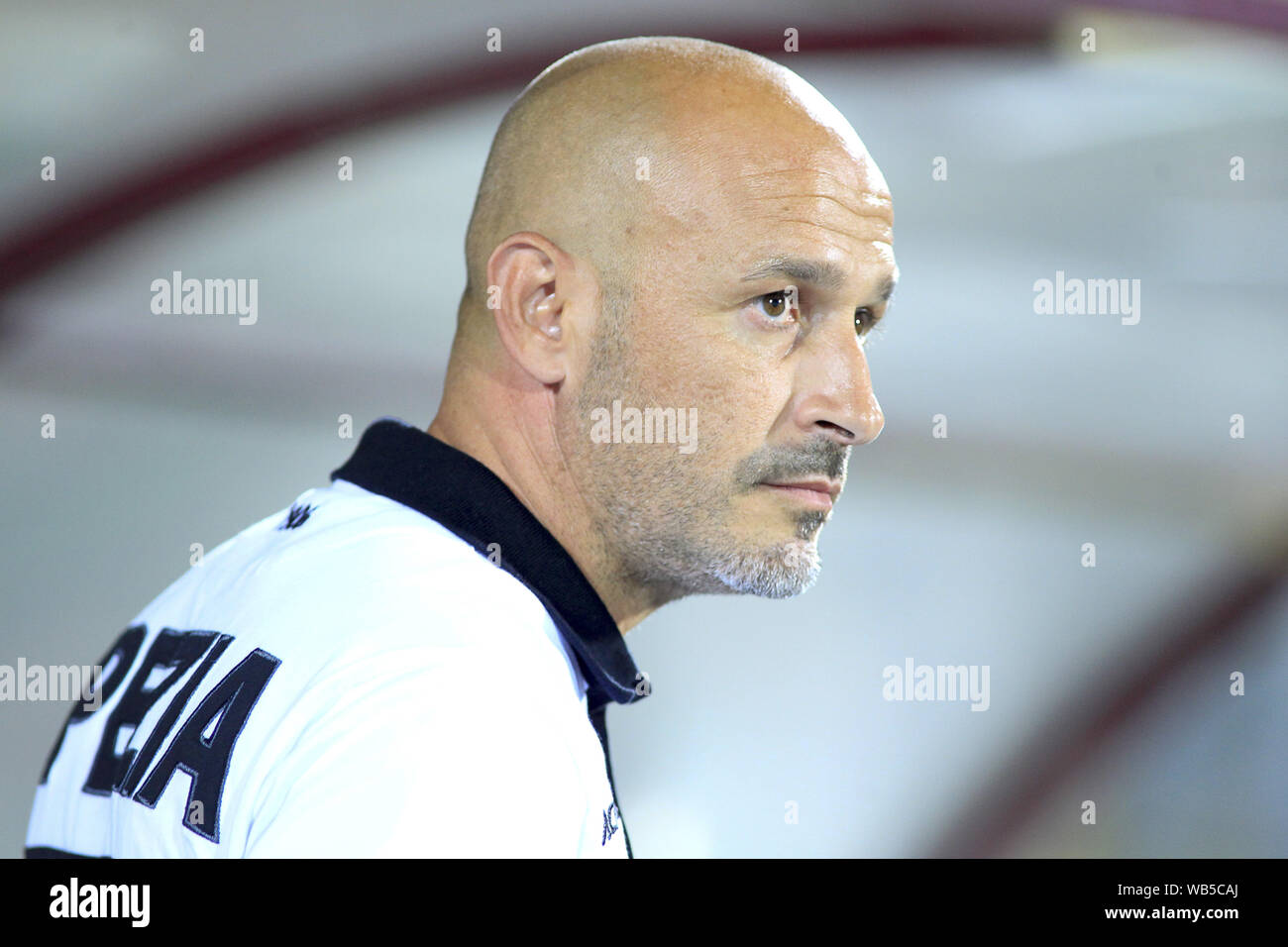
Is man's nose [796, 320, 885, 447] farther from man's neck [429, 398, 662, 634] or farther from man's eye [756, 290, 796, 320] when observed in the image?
man's neck [429, 398, 662, 634]

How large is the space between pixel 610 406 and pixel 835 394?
0.25 metres

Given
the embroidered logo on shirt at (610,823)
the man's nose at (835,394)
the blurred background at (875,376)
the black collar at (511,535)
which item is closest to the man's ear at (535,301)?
the black collar at (511,535)

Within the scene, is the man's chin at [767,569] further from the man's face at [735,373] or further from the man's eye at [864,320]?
the man's eye at [864,320]

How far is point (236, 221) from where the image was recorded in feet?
14.9

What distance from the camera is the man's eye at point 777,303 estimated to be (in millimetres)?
1336

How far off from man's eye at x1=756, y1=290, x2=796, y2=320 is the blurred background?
110 inches

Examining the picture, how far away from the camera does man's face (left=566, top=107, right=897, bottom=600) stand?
51.9 inches

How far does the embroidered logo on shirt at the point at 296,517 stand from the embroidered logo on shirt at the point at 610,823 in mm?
436

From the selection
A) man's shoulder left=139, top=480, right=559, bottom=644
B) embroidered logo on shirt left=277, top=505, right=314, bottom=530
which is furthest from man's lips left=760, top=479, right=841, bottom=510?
embroidered logo on shirt left=277, top=505, right=314, bottom=530

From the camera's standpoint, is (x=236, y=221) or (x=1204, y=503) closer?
(x=236, y=221)

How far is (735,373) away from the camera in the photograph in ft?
4.33
